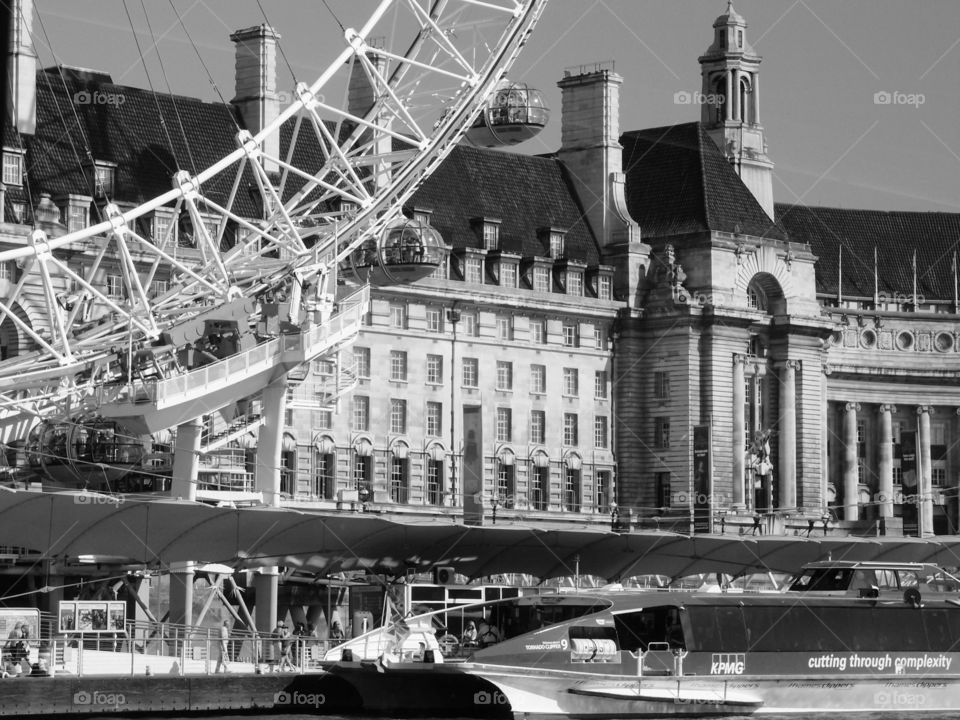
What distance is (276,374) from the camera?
307 ft

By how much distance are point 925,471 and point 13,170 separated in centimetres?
7215

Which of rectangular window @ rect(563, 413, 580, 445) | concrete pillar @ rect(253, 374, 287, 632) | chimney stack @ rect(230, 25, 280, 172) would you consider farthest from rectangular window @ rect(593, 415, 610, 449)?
concrete pillar @ rect(253, 374, 287, 632)

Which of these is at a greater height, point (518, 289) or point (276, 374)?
point (518, 289)

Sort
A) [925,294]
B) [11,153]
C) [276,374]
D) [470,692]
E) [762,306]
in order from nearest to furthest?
[470,692] → [276,374] → [11,153] → [762,306] → [925,294]

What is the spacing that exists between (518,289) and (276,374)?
160ft

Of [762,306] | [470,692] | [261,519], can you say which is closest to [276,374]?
[261,519]

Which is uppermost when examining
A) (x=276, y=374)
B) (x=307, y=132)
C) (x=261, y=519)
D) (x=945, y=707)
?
(x=307, y=132)

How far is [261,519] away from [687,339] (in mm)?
70225

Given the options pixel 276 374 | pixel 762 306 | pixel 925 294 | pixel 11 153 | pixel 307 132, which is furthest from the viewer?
pixel 925 294

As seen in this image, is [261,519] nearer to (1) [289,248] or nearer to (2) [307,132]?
(1) [289,248]

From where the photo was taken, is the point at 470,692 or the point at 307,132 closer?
the point at 470,692

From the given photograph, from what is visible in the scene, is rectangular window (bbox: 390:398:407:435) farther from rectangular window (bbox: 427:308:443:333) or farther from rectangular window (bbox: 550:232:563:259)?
rectangular window (bbox: 550:232:563:259)
